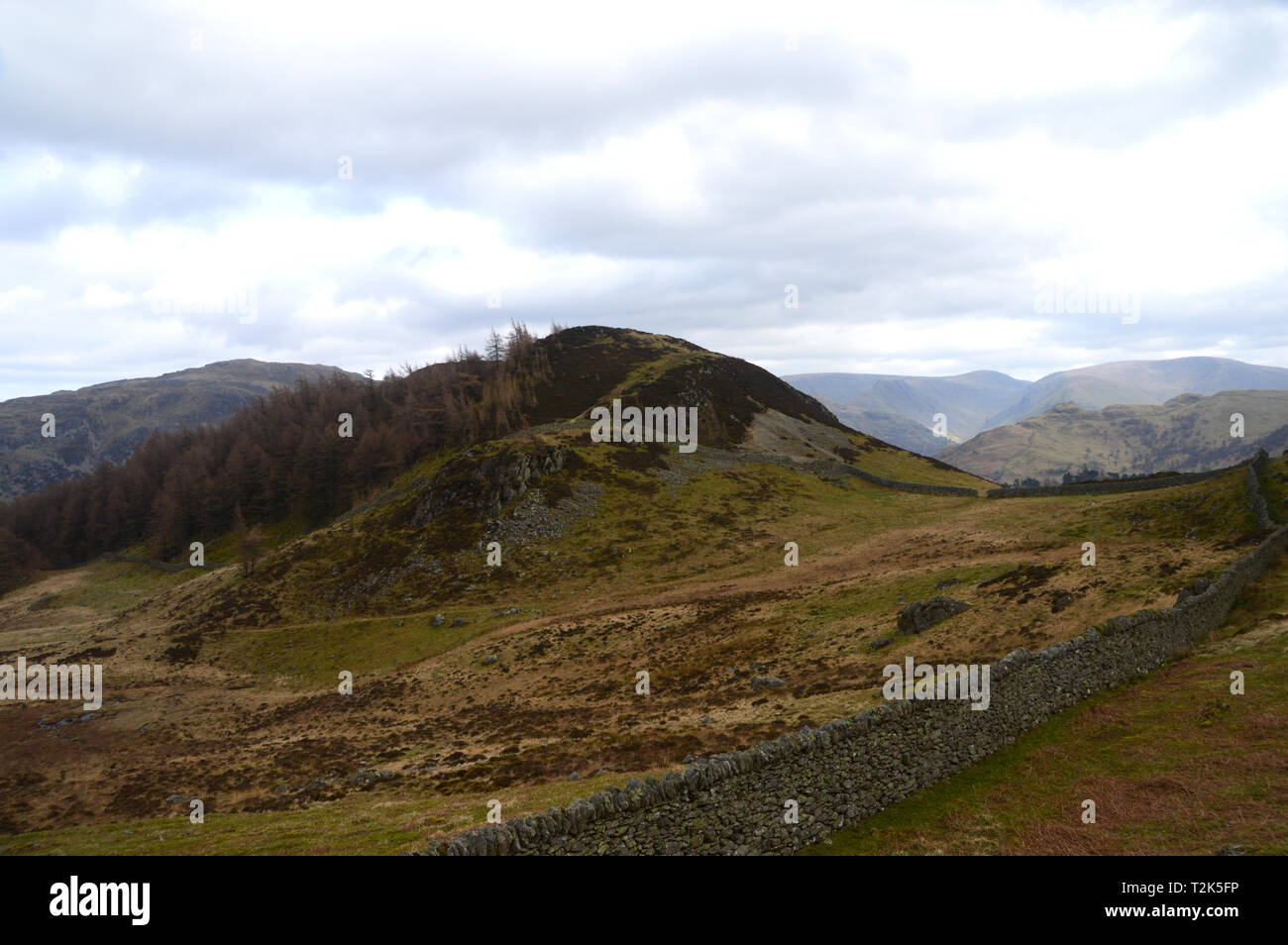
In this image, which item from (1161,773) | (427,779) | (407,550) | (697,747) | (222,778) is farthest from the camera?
(407,550)

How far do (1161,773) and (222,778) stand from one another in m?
39.5

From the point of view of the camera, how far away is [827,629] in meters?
37.5

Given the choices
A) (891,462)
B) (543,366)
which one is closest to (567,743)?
(891,462)

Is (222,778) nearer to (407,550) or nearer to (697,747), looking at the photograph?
(697,747)

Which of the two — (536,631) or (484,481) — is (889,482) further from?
(536,631)

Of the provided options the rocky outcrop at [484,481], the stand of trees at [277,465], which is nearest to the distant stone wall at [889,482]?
the rocky outcrop at [484,481]

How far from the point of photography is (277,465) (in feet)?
398

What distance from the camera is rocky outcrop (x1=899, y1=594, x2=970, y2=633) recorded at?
3269 cm

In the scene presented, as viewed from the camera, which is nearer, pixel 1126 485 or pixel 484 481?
pixel 1126 485

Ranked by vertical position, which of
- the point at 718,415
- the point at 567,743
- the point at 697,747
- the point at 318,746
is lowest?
the point at 318,746

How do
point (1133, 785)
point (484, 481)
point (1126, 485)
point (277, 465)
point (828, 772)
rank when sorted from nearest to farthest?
1. point (828, 772)
2. point (1133, 785)
3. point (1126, 485)
4. point (484, 481)
5. point (277, 465)

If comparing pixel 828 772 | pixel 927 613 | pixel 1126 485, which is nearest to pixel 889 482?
pixel 1126 485

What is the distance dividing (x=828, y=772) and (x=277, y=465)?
131 meters

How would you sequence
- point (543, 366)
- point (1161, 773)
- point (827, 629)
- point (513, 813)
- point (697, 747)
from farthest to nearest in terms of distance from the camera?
point (543, 366)
point (827, 629)
point (697, 747)
point (1161, 773)
point (513, 813)
